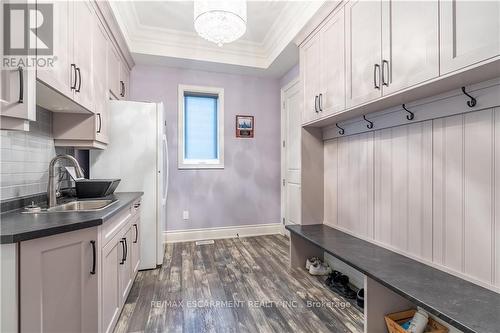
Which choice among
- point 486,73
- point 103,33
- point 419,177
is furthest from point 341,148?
point 103,33

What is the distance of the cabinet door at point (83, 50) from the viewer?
1.82 m

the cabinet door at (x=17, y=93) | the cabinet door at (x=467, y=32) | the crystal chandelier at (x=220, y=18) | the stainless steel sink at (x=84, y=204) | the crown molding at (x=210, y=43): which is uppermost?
the crown molding at (x=210, y=43)

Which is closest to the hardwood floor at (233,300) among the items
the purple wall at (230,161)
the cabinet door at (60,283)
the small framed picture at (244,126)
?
the cabinet door at (60,283)

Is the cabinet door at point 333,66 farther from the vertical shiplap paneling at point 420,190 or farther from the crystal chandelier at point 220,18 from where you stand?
the crystal chandelier at point 220,18

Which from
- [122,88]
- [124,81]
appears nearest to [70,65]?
[122,88]

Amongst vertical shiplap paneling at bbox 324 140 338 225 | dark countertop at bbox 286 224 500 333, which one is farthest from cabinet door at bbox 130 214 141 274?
vertical shiplap paneling at bbox 324 140 338 225

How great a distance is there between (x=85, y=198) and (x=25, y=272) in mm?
1165

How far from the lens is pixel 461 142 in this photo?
147cm

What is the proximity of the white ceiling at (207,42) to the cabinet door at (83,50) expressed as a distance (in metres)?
0.59

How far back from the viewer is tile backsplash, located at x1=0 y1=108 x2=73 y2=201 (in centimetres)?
157

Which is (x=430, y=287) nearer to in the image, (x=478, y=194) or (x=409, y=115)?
(x=478, y=194)

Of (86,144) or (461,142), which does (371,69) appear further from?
(86,144)

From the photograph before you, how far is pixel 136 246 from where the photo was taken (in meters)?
2.48

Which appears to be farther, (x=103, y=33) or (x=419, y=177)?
(x=103, y=33)
